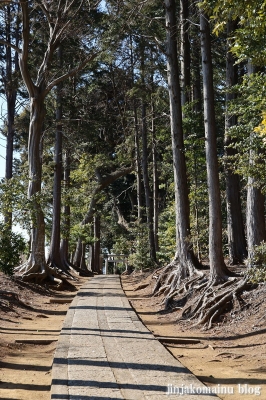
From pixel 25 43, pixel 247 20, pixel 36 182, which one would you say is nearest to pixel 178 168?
pixel 36 182

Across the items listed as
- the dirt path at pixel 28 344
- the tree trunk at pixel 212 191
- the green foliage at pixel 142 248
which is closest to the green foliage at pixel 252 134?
the tree trunk at pixel 212 191

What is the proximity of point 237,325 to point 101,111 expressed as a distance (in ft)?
77.7

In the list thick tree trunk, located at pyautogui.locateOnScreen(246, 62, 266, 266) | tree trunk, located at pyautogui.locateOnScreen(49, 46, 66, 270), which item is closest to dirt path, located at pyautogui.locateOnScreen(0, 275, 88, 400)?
thick tree trunk, located at pyautogui.locateOnScreen(246, 62, 266, 266)

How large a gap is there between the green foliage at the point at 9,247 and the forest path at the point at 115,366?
258 inches

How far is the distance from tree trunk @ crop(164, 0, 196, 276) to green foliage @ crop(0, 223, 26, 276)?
5.24 m

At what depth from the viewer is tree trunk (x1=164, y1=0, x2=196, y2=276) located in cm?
1698

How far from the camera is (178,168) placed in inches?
682

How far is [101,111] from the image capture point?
33.2 meters

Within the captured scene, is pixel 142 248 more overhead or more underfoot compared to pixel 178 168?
more underfoot

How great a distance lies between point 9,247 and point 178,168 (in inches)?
240

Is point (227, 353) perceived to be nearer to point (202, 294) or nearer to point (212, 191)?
point (202, 294)

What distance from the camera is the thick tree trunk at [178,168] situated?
17.0 metres

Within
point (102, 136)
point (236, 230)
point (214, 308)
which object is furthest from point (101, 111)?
point (214, 308)

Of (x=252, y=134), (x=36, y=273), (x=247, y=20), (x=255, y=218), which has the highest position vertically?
(x=247, y=20)
